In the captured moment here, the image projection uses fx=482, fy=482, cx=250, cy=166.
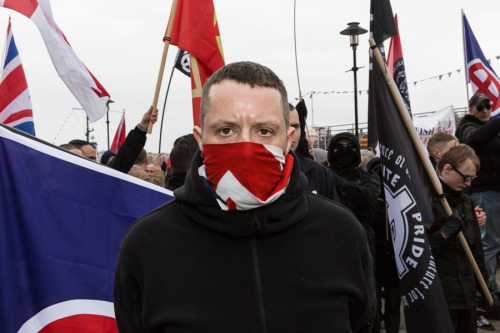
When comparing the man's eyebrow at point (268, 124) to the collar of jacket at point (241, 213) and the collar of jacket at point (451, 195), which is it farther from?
the collar of jacket at point (451, 195)

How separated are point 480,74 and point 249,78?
20.2ft

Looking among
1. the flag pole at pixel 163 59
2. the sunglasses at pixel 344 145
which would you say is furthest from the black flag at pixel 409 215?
the flag pole at pixel 163 59

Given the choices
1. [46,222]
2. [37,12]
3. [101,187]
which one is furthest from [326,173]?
[37,12]

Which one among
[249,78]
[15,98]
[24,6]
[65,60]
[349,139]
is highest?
[24,6]

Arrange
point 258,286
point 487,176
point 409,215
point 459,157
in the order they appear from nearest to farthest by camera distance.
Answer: point 258,286 → point 409,215 → point 459,157 → point 487,176

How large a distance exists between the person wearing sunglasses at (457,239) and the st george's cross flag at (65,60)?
3.03 metres

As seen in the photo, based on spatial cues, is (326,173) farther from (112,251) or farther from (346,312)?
(346,312)

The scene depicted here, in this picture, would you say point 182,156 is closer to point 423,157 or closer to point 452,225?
point 423,157

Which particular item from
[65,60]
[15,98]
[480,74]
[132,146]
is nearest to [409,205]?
[132,146]

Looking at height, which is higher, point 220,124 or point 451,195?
point 220,124

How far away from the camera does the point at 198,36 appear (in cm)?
428

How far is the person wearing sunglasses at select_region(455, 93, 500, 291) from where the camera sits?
524 cm

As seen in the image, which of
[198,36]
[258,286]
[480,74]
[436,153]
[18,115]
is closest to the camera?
[258,286]

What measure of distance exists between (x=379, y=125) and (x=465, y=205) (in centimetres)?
91
